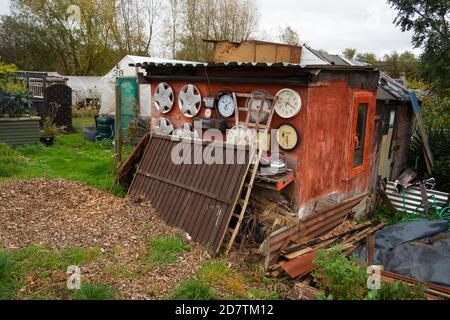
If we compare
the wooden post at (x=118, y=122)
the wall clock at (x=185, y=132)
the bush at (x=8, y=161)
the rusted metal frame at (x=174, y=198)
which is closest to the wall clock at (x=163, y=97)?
the wall clock at (x=185, y=132)

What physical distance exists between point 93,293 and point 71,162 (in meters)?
7.19

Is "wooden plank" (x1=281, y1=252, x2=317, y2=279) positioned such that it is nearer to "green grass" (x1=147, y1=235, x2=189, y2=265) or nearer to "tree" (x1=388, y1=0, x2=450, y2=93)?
"green grass" (x1=147, y1=235, x2=189, y2=265)

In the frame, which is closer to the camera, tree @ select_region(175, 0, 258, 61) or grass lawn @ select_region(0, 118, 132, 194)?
grass lawn @ select_region(0, 118, 132, 194)

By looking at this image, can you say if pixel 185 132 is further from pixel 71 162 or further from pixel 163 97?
pixel 71 162

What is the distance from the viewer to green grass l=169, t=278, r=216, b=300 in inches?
166

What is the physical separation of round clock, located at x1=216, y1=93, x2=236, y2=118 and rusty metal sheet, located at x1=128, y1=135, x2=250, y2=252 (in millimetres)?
799

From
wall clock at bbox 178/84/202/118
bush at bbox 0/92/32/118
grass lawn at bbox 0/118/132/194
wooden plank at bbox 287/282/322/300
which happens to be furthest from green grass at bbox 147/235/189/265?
bush at bbox 0/92/32/118

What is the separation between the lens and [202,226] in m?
5.74

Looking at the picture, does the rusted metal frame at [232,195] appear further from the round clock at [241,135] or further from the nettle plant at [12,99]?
the nettle plant at [12,99]

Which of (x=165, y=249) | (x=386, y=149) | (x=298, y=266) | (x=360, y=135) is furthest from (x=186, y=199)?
(x=386, y=149)

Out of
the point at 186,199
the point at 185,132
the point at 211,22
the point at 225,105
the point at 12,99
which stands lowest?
the point at 186,199

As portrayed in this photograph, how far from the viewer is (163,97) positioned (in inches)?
311

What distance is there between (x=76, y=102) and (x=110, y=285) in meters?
19.5

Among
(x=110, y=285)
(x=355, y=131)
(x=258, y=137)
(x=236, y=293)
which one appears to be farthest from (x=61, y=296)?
(x=355, y=131)
